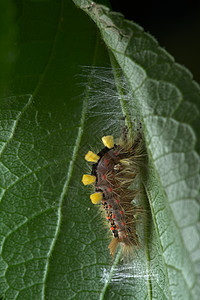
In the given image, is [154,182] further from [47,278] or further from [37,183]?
[47,278]

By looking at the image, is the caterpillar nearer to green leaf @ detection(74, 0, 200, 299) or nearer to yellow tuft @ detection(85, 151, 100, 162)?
yellow tuft @ detection(85, 151, 100, 162)

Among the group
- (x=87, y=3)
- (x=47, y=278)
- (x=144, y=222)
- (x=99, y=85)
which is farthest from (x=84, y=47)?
(x=47, y=278)

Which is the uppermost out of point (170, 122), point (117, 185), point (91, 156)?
point (91, 156)

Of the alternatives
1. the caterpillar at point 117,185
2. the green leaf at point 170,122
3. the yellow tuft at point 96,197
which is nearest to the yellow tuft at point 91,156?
the caterpillar at point 117,185

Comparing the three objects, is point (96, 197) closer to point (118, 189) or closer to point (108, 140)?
point (118, 189)

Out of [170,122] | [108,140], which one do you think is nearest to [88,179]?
[108,140]

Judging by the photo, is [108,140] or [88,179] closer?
[108,140]

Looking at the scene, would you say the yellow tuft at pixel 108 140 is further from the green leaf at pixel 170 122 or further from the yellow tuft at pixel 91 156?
the green leaf at pixel 170 122
